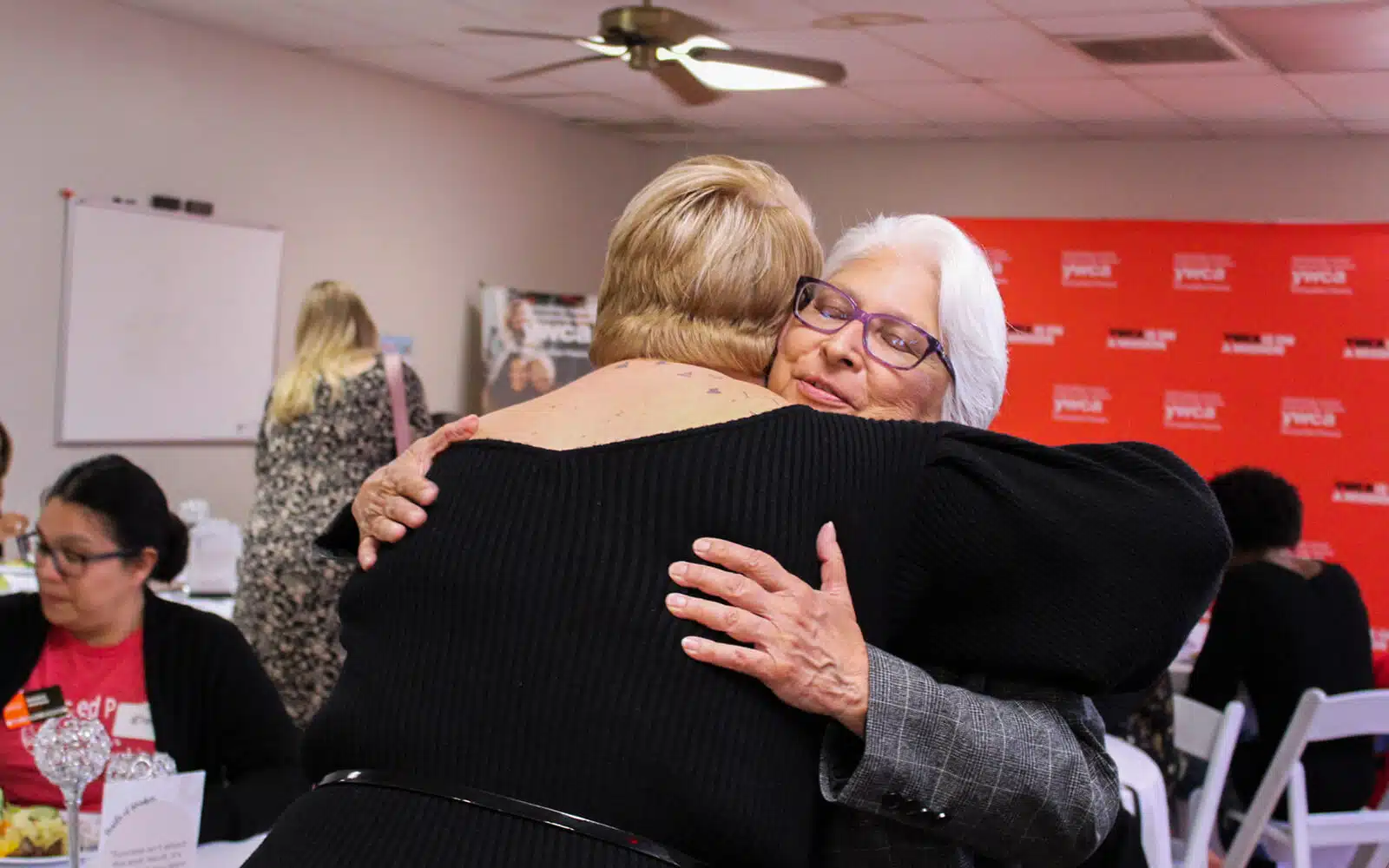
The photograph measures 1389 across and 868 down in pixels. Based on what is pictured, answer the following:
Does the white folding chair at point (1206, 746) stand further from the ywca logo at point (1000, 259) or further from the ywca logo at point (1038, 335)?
the ywca logo at point (1000, 259)

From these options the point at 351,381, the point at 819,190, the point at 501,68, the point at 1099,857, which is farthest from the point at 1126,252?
the point at 1099,857

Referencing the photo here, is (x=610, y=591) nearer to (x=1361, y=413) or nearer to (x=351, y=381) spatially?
(x=351, y=381)

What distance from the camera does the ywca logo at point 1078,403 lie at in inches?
273

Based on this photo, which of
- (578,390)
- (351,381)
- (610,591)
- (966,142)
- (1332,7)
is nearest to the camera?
(610,591)

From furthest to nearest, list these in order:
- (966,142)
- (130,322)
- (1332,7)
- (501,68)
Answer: (966,142) → (501,68) → (130,322) → (1332,7)

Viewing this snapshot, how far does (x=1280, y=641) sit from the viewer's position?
154 inches

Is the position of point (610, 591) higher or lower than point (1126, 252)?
lower

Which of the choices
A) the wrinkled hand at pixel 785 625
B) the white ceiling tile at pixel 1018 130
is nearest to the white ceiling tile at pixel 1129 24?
the white ceiling tile at pixel 1018 130

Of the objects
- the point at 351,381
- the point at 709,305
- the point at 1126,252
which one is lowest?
the point at 351,381

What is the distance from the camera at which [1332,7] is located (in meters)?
4.65

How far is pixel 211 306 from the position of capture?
610cm

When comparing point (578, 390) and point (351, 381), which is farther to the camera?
point (351, 381)

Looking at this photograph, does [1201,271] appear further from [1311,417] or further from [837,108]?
[837,108]

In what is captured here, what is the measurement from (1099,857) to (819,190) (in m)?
7.15
